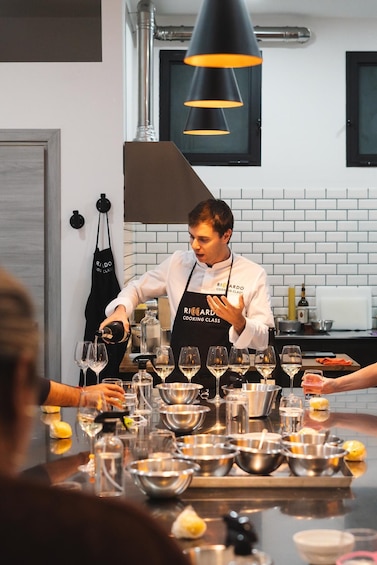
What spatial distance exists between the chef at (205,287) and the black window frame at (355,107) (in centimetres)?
302

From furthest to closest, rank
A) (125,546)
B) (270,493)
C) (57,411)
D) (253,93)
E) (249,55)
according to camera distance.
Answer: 1. (253,93)
2. (57,411)
3. (249,55)
4. (270,493)
5. (125,546)

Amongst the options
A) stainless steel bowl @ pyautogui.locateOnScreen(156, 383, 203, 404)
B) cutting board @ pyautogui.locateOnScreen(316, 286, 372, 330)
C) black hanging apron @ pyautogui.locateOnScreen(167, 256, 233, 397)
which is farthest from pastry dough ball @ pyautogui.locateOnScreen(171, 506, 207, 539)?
cutting board @ pyautogui.locateOnScreen(316, 286, 372, 330)

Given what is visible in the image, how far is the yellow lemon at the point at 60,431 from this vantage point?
3164 millimetres

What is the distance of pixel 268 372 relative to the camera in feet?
12.6

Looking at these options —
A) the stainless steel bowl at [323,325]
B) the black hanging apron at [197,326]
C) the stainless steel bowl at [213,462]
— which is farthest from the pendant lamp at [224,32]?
the stainless steel bowl at [323,325]

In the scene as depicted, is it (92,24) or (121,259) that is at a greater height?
(92,24)

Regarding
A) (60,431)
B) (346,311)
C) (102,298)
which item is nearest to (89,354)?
(60,431)

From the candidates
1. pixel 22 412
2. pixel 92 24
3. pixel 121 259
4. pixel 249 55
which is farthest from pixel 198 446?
pixel 92 24

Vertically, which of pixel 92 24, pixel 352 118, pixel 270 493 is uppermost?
pixel 92 24

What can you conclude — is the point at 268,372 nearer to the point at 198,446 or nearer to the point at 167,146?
the point at 198,446

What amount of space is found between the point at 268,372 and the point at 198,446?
1.16 m

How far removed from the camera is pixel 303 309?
7.70 metres

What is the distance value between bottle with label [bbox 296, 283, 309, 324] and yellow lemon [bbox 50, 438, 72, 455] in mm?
4685

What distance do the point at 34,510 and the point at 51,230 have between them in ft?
17.1
